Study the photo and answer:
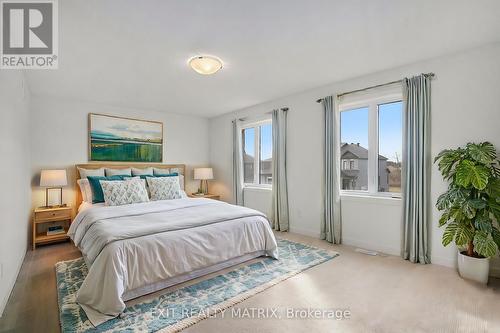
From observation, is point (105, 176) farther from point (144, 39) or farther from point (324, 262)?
point (324, 262)

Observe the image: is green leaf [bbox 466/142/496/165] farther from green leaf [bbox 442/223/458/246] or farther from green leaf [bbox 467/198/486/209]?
green leaf [bbox 442/223/458/246]

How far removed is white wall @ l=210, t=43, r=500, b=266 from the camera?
2641 millimetres

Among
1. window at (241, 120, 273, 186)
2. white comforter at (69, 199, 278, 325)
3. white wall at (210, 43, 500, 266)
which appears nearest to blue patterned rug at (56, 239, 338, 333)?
white comforter at (69, 199, 278, 325)

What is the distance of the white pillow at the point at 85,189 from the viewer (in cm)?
402

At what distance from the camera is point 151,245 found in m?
2.30

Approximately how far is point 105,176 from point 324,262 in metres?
3.82

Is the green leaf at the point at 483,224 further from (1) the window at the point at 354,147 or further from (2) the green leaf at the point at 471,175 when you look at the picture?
(1) the window at the point at 354,147

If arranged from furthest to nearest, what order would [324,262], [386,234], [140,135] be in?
[140,135] → [386,234] → [324,262]

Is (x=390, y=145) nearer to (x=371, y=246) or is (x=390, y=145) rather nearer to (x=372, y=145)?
(x=372, y=145)

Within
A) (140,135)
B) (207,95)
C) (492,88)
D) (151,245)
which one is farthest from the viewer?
(140,135)

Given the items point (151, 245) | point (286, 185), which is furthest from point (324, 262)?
point (151, 245)

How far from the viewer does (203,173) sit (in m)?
5.66

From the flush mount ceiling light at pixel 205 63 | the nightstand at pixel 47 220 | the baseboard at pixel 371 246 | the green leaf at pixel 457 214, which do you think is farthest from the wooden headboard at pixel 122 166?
the green leaf at pixel 457 214

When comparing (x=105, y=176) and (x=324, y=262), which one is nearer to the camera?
(x=324, y=262)
